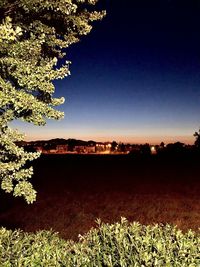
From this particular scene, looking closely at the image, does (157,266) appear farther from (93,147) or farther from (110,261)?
(93,147)

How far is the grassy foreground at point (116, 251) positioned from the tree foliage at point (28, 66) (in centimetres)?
117

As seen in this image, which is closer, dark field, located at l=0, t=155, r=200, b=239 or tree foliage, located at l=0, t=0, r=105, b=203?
tree foliage, located at l=0, t=0, r=105, b=203

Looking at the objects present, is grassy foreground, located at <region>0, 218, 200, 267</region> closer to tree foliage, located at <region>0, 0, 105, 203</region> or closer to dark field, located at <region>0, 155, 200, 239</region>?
tree foliage, located at <region>0, 0, 105, 203</region>

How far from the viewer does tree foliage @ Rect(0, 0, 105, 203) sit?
5.78 metres

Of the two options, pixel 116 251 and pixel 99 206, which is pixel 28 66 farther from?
pixel 99 206

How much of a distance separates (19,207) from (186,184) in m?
14.3

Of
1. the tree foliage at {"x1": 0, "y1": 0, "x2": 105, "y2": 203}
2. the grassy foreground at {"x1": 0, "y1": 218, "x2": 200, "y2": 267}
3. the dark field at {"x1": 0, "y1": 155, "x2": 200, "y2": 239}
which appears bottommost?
the dark field at {"x1": 0, "y1": 155, "x2": 200, "y2": 239}

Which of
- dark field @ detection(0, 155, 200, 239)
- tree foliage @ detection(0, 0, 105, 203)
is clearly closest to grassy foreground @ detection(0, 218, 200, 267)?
tree foliage @ detection(0, 0, 105, 203)

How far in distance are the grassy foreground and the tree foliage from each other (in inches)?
46.0

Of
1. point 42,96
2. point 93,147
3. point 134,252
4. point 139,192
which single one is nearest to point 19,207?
point 139,192

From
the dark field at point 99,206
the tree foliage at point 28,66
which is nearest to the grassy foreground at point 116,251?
the tree foliage at point 28,66

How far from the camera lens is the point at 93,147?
19912 cm

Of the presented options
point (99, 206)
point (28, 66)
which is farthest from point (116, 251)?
point (99, 206)

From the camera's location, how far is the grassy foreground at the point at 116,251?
211 inches
